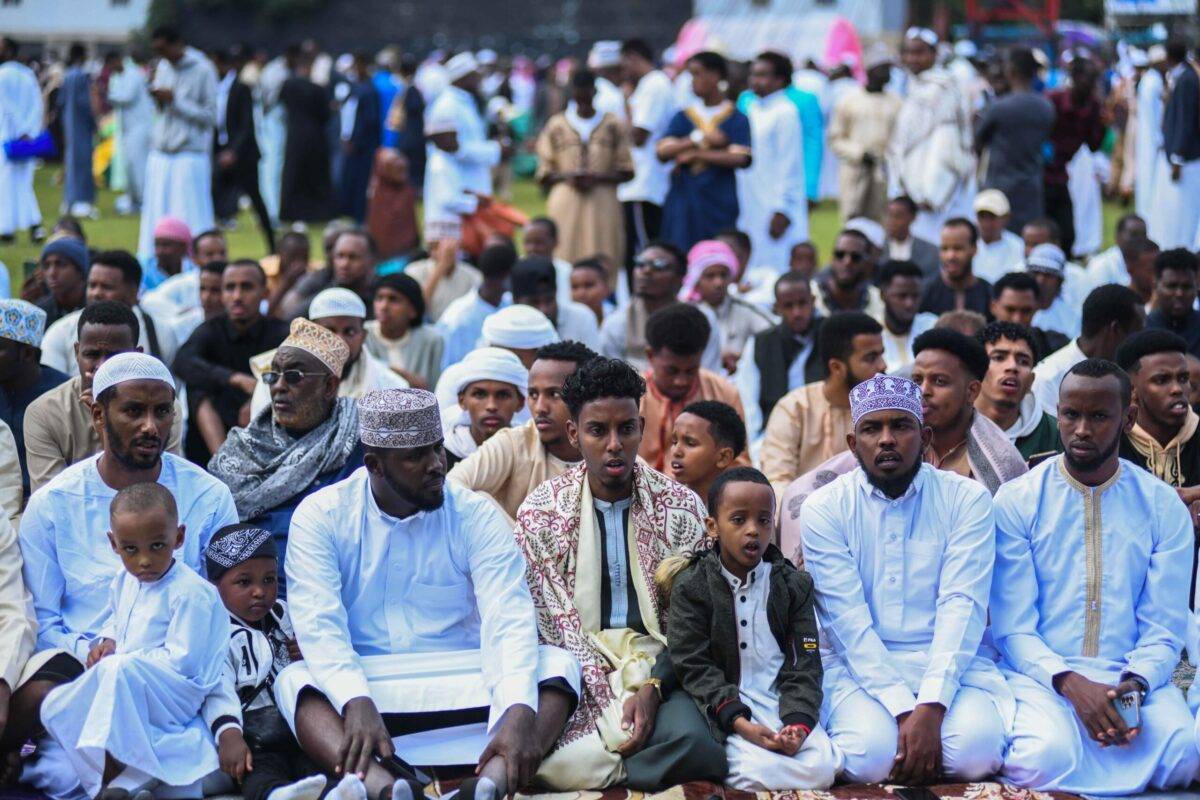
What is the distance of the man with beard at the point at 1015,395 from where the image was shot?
20.1ft

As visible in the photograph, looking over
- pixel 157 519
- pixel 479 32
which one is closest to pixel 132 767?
pixel 157 519

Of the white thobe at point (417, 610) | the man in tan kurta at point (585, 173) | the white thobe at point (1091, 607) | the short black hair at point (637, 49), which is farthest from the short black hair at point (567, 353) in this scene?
the short black hair at point (637, 49)

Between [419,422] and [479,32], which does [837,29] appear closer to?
[479,32]

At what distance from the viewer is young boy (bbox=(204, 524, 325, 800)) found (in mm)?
4660

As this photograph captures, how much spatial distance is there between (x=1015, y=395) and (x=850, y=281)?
2.93m

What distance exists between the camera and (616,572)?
513 cm

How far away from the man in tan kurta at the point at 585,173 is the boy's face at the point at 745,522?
6826mm

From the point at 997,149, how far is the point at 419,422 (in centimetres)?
906

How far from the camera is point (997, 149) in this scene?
12.7 m

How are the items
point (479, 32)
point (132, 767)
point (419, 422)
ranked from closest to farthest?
1. point (132, 767)
2. point (419, 422)
3. point (479, 32)

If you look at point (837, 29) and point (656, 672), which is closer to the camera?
point (656, 672)

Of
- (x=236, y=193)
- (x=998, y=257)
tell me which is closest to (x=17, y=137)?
(x=236, y=193)

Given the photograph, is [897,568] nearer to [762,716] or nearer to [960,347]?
→ [762,716]

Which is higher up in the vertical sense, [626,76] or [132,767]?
[626,76]
